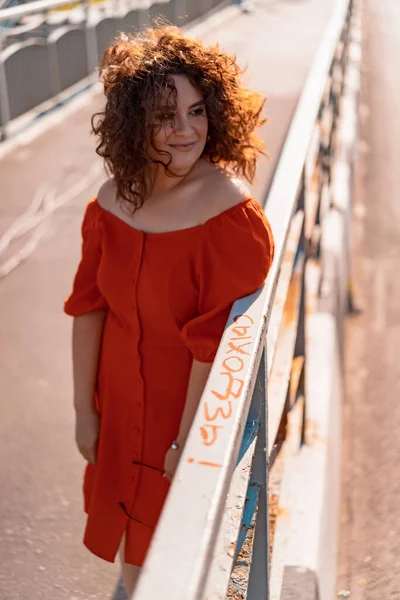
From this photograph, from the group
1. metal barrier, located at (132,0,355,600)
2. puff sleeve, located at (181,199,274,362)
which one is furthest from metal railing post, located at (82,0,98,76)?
puff sleeve, located at (181,199,274,362)

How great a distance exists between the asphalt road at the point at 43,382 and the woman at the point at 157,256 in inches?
19.5

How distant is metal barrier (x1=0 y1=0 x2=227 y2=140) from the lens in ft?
23.4

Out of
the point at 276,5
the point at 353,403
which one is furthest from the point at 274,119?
the point at 276,5

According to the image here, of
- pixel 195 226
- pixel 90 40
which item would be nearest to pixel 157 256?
pixel 195 226

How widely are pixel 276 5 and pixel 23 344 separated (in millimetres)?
22618

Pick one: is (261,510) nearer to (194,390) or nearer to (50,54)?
(194,390)

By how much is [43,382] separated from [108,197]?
177cm

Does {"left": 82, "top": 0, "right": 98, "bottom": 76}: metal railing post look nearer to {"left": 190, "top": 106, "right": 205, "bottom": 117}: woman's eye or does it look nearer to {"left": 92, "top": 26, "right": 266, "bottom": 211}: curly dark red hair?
{"left": 92, "top": 26, "right": 266, "bottom": 211}: curly dark red hair

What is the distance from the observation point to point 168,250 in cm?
176

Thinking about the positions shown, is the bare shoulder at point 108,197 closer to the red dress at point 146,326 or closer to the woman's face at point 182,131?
the red dress at point 146,326

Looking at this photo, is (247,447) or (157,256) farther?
(157,256)

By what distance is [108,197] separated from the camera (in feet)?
6.18

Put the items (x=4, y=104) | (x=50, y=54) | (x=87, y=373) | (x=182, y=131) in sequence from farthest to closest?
(x=50, y=54) < (x=4, y=104) < (x=87, y=373) < (x=182, y=131)

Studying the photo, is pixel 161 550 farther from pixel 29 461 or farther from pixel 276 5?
pixel 276 5
